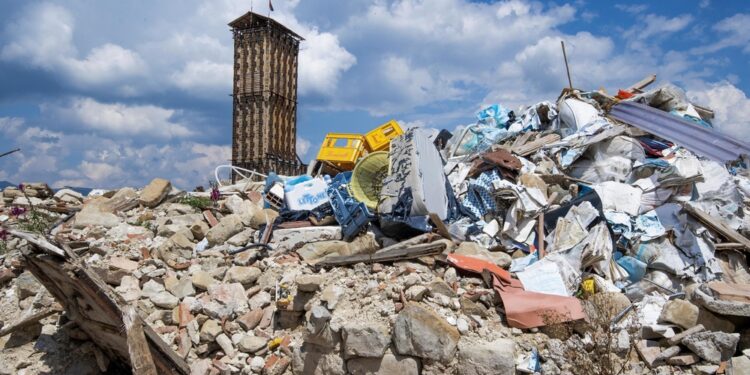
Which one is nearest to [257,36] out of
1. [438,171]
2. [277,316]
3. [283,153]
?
[283,153]

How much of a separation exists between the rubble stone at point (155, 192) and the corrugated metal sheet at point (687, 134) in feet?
22.3

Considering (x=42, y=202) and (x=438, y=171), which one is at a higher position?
(x=438, y=171)

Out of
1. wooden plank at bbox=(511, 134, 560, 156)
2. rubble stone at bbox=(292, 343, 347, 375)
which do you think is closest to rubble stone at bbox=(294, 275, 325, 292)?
rubble stone at bbox=(292, 343, 347, 375)

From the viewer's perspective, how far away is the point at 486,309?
4.57m

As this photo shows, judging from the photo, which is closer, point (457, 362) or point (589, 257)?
point (457, 362)

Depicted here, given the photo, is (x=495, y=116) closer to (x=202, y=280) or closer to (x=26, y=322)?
(x=202, y=280)

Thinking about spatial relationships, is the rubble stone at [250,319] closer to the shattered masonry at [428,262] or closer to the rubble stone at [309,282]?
the shattered masonry at [428,262]

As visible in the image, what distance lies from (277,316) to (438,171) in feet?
8.73

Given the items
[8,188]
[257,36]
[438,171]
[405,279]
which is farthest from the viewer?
[257,36]

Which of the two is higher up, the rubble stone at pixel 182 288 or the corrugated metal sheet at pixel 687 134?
the corrugated metal sheet at pixel 687 134

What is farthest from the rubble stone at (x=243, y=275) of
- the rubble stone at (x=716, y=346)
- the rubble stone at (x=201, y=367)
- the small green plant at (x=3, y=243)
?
the rubble stone at (x=716, y=346)

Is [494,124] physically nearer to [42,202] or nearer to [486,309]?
[486,309]

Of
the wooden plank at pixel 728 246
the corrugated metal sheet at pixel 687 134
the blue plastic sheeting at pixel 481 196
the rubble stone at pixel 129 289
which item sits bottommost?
the rubble stone at pixel 129 289

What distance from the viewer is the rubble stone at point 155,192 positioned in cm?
795
